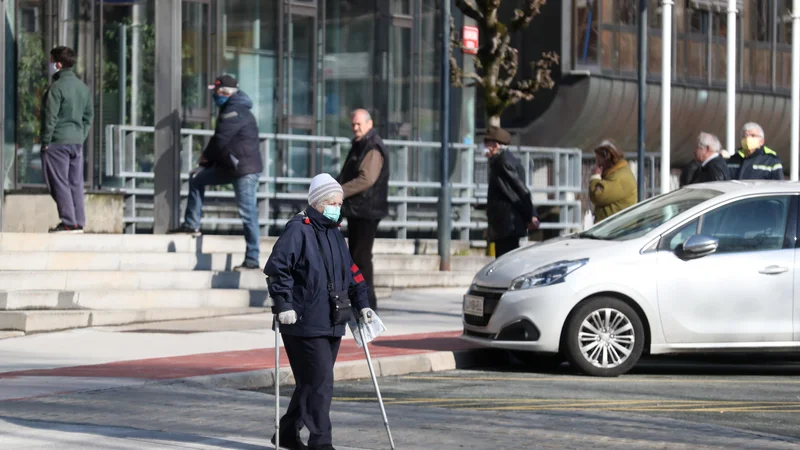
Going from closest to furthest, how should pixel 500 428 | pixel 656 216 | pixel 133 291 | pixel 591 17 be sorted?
pixel 500 428 < pixel 656 216 < pixel 133 291 < pixel 591 17

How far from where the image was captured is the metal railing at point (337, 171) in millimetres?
19516

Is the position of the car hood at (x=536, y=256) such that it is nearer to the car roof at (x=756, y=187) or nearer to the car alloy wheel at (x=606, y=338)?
the car alloy wheel at (x=606, y=338)

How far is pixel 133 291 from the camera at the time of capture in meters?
14.2

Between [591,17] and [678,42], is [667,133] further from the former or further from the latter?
[678,42]

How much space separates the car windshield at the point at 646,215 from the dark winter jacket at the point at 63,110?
18.9ft

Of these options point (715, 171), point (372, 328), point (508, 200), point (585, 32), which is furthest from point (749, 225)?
point (585, 32)

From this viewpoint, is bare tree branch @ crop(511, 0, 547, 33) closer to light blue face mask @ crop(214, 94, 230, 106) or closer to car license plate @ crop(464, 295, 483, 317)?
light blue face mask @ crop(214, 94, 230, 106)

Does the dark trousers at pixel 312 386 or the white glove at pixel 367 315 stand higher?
the white glove at pixel 367 315

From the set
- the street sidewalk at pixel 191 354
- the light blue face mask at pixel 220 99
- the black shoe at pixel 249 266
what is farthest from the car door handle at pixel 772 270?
the light blue face mask at pixel 220 99

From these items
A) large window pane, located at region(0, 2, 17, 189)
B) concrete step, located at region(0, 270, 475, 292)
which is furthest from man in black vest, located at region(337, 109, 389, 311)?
large window pane, located at region(0, 2, 17, 189)

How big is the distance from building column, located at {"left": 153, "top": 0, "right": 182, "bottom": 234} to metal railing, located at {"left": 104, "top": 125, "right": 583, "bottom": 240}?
2.38m

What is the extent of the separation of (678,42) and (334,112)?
12.8m

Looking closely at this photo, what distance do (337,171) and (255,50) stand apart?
9.47 feet

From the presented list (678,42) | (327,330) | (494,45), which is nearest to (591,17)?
(678,42)
